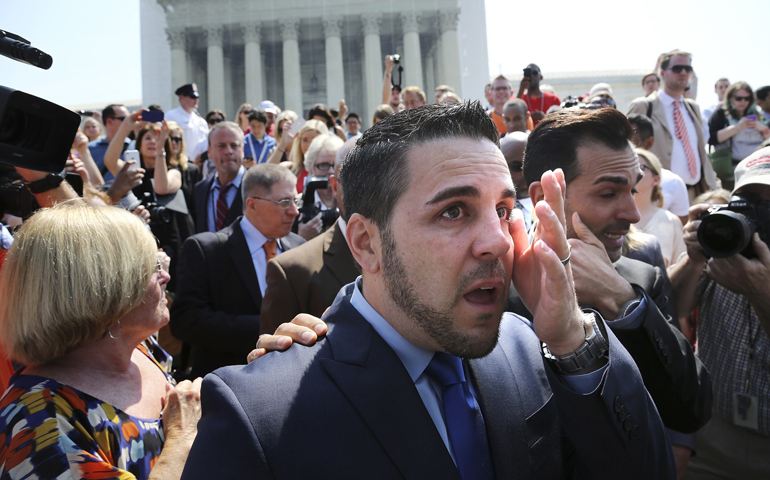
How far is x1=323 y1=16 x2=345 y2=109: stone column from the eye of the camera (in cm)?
3422

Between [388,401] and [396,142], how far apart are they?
2.51 feet

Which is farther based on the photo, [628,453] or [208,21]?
[208,21]

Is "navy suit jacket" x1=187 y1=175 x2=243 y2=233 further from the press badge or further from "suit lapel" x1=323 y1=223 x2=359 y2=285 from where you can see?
the press badge

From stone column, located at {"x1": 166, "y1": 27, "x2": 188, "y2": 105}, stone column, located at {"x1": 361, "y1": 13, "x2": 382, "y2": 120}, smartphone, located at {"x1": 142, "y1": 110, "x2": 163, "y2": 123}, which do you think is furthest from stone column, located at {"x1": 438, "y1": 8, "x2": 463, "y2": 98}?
smartphone, located at {"x1": 142, "y1": 110, "x2": 163, "y2": 123}

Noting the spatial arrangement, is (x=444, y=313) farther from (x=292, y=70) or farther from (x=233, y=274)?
(x=292, y=70)

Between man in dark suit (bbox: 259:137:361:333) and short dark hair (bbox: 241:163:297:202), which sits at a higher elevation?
short dark hair (bbox: 241:163:297:202)

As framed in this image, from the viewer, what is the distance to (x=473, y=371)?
6.09 ft

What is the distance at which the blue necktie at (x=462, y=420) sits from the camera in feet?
5.49

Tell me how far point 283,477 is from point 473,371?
25.8 inches

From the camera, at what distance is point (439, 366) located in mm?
1800

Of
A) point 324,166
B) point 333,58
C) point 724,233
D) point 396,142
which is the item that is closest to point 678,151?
point 324,166

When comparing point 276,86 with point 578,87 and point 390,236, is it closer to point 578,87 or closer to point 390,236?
point 578,87

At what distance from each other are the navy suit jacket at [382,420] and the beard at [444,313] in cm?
14

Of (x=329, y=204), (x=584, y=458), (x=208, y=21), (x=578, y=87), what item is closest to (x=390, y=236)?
(x=584, y=458)
